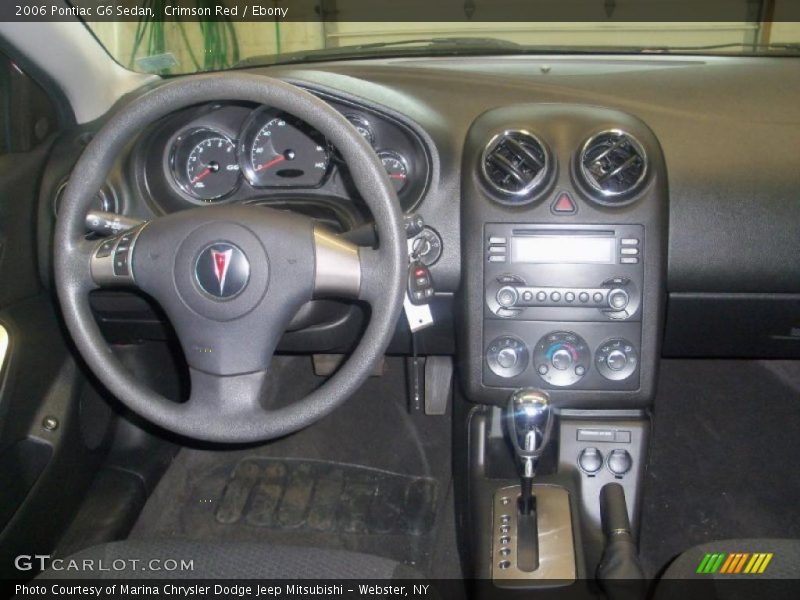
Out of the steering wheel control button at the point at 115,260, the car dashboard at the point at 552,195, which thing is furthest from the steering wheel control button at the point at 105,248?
the car dashboard at the point at 552,195

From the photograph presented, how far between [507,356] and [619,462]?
0.34m

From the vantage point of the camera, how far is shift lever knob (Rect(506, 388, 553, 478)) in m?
1.34

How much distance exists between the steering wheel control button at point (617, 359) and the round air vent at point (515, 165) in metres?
0.33

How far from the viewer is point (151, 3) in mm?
2646

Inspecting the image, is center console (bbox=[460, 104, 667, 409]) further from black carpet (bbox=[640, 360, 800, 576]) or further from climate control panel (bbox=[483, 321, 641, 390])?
black carpet (bbox=[640, 360, 800, 576])

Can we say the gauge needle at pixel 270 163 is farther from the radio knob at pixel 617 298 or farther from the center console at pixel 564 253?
the radio knob at pixel 617 298

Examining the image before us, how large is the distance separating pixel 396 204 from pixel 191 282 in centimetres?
32

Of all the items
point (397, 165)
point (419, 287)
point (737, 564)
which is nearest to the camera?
point (737, 564)

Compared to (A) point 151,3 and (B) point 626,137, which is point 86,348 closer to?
(B) point 626,137

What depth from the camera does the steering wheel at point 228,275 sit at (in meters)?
1.10

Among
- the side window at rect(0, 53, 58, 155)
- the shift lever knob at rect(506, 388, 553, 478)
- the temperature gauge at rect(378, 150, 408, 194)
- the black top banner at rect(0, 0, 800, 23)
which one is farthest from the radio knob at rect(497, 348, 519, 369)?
the black top banner at rect(0, 0, 800, 23)

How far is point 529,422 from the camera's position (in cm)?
135

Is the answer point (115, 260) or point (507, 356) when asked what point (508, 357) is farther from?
point (115, 260)

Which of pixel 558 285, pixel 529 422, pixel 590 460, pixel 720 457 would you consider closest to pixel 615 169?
pixel 558 285
